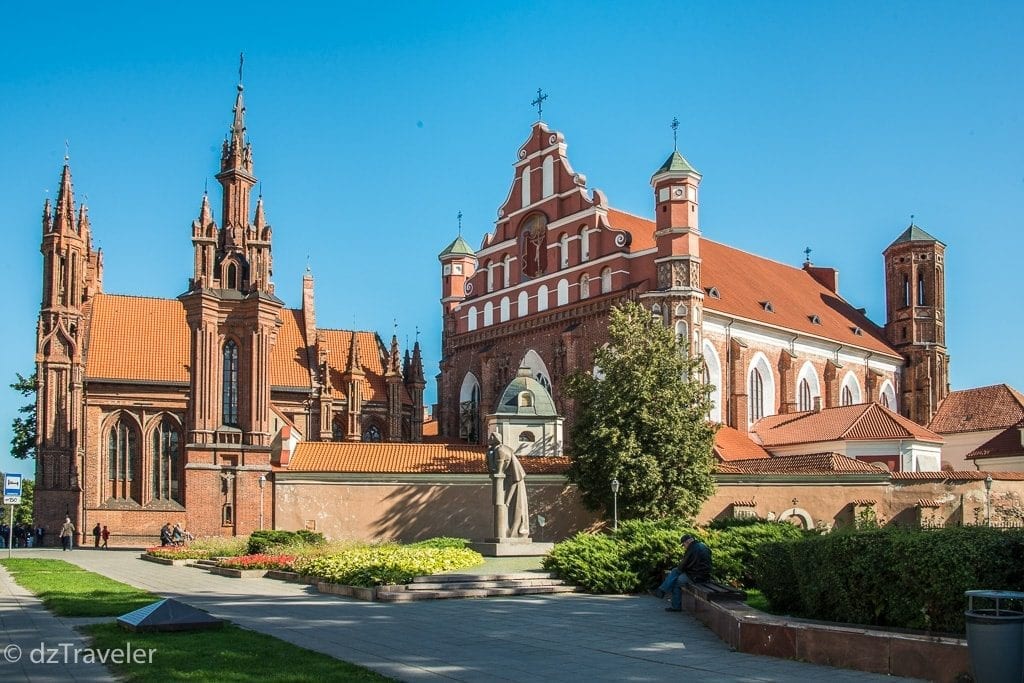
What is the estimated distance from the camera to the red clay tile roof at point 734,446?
1665 inches

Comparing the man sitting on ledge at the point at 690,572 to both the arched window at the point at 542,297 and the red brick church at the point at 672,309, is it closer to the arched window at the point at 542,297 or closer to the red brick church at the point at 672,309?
the red brick church at the point at 672,309

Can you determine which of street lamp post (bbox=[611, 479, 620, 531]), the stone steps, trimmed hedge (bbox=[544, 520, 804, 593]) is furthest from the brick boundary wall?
street lamp post (bbox=[611, 479, 620, 531])

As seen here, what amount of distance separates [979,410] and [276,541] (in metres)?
43.3

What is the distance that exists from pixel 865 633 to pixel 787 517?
1036 inches

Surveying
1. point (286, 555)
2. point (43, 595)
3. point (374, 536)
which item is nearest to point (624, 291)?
point (374, 536)

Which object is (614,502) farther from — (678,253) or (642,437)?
(678,253)

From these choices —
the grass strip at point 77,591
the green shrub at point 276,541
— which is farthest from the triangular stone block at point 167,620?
the green shrub at point 276,541

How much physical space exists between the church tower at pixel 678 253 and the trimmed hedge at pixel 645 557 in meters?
21.9

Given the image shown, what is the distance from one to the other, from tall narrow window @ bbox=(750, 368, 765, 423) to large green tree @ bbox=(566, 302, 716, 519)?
658 inches

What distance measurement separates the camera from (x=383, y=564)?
22.8 meters

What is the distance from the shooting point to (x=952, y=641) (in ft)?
38.0

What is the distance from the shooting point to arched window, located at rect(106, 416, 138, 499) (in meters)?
51.8

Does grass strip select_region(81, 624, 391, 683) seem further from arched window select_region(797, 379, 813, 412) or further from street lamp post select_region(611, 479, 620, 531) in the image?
arched window select_region(797, 379, 813, 412)

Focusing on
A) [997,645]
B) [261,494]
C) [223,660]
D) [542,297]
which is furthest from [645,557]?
[542,297]
